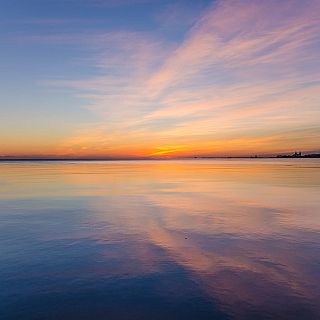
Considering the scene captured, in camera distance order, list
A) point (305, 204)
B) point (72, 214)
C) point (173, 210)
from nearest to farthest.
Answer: point (72, 214)
point (173, 210)
point (305, 204)

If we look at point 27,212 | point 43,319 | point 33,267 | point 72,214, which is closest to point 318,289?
point 43,319

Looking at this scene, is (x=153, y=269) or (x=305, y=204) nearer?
(x=153, y=269)

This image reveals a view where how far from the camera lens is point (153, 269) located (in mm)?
8695

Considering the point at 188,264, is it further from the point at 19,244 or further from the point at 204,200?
the point at 204,200

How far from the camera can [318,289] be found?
7.41 meters

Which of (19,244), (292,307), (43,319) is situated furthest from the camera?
(19,244)

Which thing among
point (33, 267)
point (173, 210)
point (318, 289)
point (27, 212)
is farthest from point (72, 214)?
point (318, 289)

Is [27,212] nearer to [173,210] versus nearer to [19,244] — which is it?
[19,244]

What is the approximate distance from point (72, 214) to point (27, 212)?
2504mm

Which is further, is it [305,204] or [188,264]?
[305,204]

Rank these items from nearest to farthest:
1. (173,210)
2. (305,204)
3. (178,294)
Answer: (178,294) < (173,210) < (305,204)

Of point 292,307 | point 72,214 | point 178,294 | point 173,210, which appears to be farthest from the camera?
point 173,210

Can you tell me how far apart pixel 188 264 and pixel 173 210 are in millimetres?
9040

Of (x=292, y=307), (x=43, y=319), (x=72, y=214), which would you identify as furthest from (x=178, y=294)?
(x=72, y=214)
